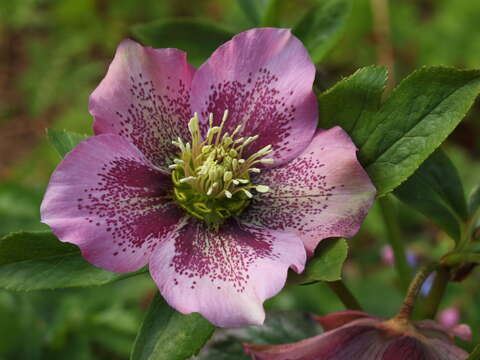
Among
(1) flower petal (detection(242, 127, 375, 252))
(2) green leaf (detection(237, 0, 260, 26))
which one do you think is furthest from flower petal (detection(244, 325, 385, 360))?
(2) green leaf (detection(237, 0, 260, 26))

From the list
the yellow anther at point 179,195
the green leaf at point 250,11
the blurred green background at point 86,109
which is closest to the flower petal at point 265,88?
the yellow anther at point 179,195

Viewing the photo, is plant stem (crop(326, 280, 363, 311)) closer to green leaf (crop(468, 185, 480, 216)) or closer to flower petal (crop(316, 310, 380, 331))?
flower petal (crop(316, 310, 380, 331))

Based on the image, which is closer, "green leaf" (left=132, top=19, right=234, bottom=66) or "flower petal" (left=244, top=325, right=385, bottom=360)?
"flower petal" (left=244, top=325, right=385, bottom=360)

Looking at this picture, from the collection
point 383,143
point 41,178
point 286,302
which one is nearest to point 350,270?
point 286,302

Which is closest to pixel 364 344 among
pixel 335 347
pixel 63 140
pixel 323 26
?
pixel 335 347

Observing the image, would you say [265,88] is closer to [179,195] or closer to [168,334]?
[179,195]
